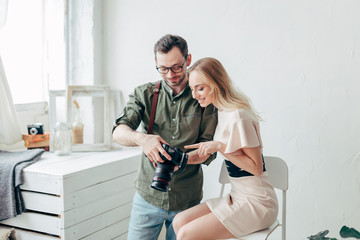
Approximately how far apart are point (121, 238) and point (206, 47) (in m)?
1.31

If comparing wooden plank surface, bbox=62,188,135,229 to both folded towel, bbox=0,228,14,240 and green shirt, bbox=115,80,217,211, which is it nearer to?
folded towel, bbox=0,228,14,240

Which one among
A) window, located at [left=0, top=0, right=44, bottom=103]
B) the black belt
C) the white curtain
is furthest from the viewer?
window, located at [left=0, top=0, right=44, bottom=103]

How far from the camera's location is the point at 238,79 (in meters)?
2.32

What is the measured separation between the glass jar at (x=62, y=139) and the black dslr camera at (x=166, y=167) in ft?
3.60

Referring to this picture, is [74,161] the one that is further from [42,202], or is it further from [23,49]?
[23,49]

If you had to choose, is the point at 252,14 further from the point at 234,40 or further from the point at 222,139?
the point at 222,139

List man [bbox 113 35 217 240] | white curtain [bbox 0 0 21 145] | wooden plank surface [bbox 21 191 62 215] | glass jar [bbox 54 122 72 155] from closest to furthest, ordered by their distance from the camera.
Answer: man [bbox 113 35 217 240] < wooden plank surface [bbox 21 191 62 215] < white curtain [bbox 0 0 21 145] < glass jar [bbox 54 122 72 155]

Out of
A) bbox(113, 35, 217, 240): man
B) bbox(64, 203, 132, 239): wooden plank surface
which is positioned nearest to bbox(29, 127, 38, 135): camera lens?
bbox(64, 203, 132, 239): wooden plank surface

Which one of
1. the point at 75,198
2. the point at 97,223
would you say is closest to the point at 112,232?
the point at 97,223

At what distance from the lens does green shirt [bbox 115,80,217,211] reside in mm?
1803

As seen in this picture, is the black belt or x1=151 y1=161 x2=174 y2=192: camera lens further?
the black belt

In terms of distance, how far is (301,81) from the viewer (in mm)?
2148

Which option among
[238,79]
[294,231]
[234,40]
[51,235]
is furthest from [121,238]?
[234,40]

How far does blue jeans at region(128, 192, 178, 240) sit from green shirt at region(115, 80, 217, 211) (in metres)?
0.03
